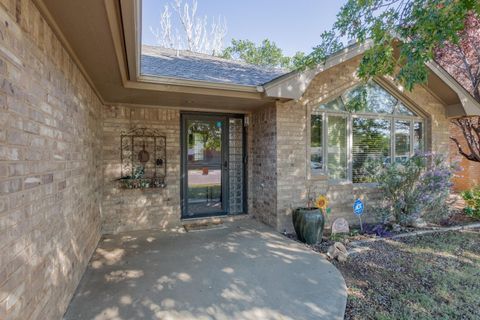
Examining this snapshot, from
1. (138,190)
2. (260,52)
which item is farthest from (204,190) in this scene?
(260,52)

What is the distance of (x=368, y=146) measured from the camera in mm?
5918

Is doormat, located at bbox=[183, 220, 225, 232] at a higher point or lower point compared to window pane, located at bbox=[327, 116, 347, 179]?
lower

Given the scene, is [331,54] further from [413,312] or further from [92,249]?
[92,249]

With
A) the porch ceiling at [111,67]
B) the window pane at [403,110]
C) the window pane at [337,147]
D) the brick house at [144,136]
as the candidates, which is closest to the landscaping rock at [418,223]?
the brick house at [144,136]

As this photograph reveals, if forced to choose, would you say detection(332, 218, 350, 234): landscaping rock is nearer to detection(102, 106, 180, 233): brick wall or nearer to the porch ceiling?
the porch ceiling

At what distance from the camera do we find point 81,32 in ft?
7.68

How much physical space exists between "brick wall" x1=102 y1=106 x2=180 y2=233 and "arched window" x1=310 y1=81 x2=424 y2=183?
2.91m

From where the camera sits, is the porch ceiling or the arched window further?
the arched window

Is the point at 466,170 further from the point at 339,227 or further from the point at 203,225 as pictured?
the point at 203,225

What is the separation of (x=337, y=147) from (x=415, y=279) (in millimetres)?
2973

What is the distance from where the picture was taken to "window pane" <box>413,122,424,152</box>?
640 centimetres

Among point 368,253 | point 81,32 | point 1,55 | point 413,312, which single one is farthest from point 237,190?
point 1,55

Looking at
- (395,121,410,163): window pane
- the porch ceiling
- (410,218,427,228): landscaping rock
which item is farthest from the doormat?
(395,121,410,163): window pane

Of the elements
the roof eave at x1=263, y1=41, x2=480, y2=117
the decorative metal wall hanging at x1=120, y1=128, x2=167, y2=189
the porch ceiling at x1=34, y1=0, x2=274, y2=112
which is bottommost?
the decorative metal wall hanging at x1=120, y1=128, x2=167, y2=189
